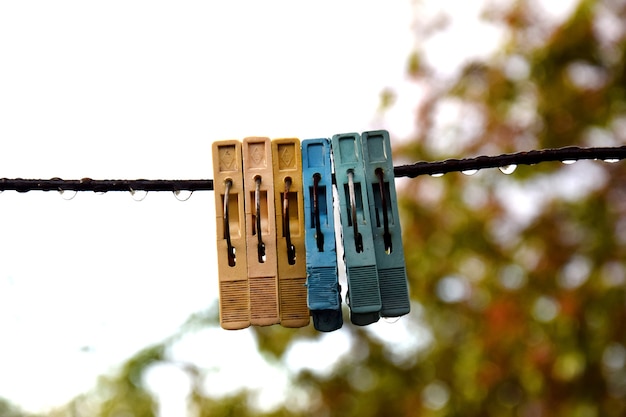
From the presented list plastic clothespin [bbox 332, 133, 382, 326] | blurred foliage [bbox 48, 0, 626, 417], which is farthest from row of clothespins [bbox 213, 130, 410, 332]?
blurred foliage [bbox 48, 0, 626, 417]

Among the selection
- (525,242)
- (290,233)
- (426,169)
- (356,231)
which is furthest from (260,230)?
(525,242)

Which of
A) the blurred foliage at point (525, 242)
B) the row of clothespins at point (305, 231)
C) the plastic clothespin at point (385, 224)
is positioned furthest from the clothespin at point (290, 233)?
the blurred foliage at point (525, 242)

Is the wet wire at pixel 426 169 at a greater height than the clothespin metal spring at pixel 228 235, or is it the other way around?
the wet wire at pixel 426 169

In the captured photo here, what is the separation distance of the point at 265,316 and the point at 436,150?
404 cm

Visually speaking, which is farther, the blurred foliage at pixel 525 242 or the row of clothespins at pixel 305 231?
the blurred foliage at pixel 525 242

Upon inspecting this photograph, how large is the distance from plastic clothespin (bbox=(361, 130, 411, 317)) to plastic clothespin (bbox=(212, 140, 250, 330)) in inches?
10.2

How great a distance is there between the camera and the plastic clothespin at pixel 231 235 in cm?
134

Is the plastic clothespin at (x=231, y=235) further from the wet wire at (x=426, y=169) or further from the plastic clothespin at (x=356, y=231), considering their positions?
the plastic clothespin at (x=356, y=231)

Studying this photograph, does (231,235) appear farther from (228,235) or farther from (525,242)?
(525,242)

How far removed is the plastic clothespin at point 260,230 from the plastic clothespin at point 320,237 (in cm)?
7

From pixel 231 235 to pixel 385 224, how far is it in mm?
306

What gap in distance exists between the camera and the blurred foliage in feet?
13.4

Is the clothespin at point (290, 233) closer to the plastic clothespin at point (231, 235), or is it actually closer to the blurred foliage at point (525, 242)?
the plastic clothespin at point (231, 235)

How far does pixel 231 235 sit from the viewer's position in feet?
4.58
